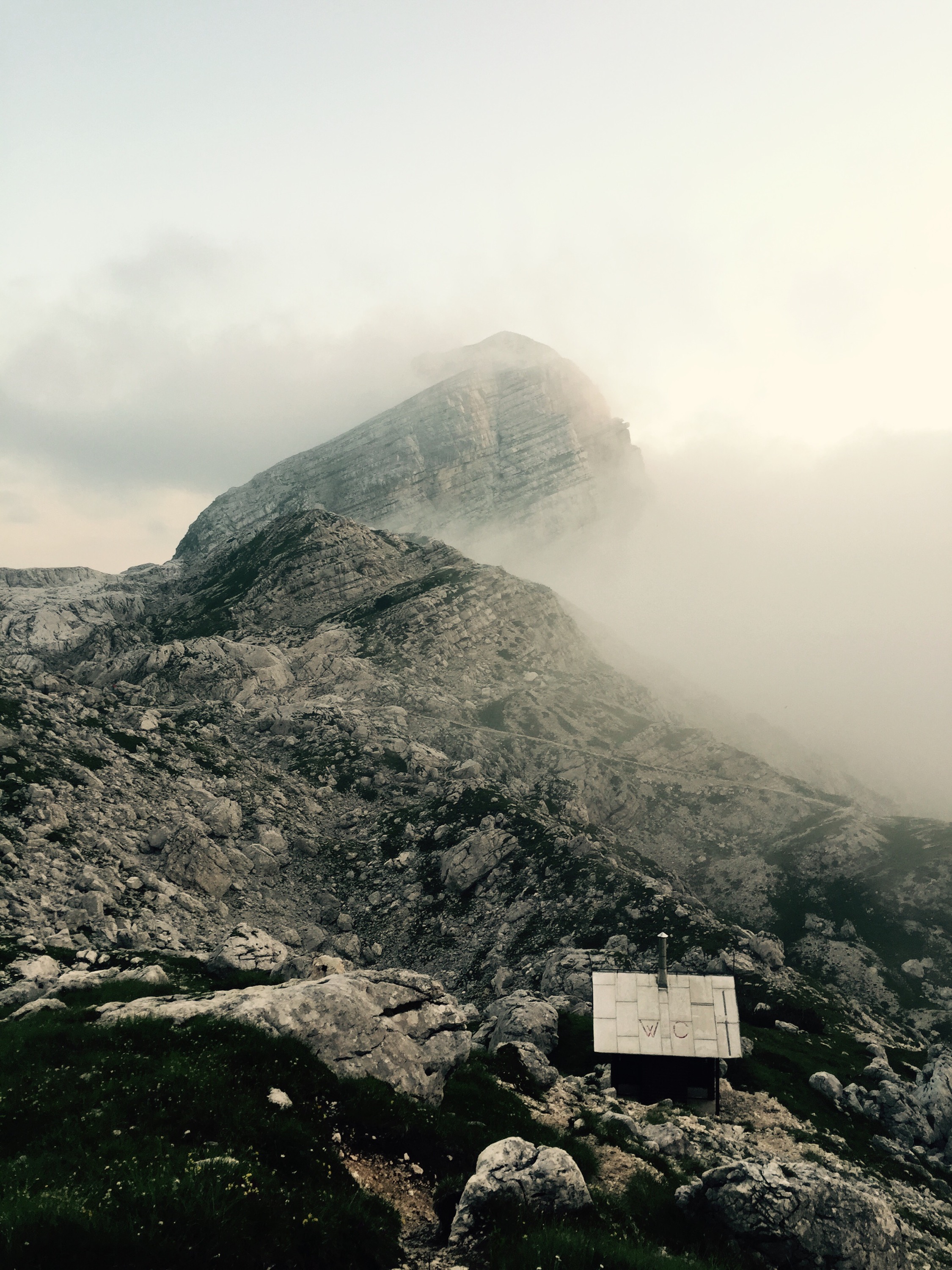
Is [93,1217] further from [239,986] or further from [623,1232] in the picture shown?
[239,986]

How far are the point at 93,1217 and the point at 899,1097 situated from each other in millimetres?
57811

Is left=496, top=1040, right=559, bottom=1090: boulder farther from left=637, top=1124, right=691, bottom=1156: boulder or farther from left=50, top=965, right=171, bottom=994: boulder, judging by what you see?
left=50, top=965, right=171, bottom=994: boulder

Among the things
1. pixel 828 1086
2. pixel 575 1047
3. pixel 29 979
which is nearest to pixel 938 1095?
pixel 828 1086

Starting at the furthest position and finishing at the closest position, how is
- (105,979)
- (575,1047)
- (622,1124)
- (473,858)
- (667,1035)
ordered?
(473,858) → (575,1047) → (667,1035) → (622,1124) → (105,979)

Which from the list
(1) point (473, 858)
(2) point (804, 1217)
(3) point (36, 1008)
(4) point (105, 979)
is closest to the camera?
(2) point (804, 1217)

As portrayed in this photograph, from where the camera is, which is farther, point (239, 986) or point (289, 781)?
point (289, 781)

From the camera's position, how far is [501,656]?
18638cm

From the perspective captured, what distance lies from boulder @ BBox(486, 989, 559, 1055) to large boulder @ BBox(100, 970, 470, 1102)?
22388 mm

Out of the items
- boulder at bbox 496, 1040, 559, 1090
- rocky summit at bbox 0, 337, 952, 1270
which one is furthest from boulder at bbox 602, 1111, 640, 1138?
boulder at bbox 496, 1040, 559, 1090

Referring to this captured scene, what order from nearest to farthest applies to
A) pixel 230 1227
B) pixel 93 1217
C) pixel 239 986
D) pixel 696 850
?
pixel 93 1217, pixel 230 1227, pixel 239 986, pixel 696 850

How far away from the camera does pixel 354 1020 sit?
26031mm

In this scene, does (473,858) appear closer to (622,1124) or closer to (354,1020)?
(622,1124)

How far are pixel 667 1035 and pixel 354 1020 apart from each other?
26.0m

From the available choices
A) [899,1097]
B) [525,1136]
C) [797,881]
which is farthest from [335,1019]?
[797,881]
